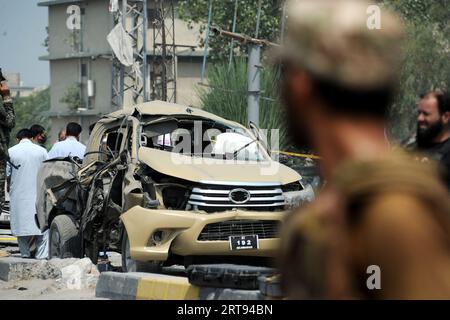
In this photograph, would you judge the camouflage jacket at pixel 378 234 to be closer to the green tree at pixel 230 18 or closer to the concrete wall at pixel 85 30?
the green tree at pixel 230 18

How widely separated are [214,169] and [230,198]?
0.46 meters

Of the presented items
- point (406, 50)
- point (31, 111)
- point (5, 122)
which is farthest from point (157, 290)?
point (31, 111)

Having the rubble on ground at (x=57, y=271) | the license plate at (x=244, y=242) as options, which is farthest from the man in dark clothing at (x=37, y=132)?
the license plate at (x=244, y=242)

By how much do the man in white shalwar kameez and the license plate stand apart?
4.93 meters

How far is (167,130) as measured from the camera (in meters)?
12.9

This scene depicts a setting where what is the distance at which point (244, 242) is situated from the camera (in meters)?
11.5

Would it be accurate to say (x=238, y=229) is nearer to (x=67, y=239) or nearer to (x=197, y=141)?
(x=197, y=141)

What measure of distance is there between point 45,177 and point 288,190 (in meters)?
3.44

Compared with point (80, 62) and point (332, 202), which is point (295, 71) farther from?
point (80, 62)

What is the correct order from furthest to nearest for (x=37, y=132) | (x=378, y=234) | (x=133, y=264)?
(x=37, y=132) → (x=133, y=264) → (x=378, y=234)

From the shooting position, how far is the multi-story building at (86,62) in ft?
258

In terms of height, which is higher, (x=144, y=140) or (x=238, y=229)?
(x=144, y=140)

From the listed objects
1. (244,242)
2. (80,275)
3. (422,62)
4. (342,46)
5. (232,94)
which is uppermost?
(342,46)

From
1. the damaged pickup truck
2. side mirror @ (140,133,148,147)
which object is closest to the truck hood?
the damaged pickup truck
